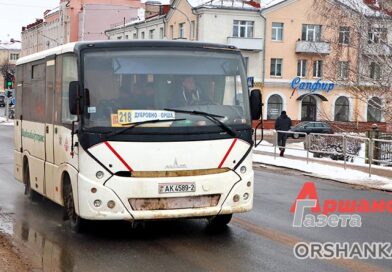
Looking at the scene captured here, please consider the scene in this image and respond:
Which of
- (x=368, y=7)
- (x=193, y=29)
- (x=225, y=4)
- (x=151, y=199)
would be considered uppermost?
(x=225, y=4)

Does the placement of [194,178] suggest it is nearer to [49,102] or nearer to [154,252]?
[154,252]

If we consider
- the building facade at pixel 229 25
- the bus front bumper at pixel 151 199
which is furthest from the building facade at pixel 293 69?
the bus front bumper at pixel 151 199

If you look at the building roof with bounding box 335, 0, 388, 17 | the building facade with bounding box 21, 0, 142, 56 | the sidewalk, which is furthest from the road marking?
the building facade with bounding box 21, 0, 142, 56

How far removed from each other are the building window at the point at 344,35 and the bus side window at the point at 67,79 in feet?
73.8

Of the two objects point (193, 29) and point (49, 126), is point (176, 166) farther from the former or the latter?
point (193, 29)

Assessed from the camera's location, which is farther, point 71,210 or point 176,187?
point 71,210

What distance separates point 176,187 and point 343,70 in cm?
2318

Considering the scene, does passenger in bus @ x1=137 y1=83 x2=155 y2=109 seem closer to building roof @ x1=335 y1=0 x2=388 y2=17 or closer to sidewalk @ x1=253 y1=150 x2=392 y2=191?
sidewalk @ x1=253 y1=150 x2=392 y2=191

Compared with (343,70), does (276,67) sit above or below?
above

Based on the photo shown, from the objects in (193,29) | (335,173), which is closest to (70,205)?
(335,173)

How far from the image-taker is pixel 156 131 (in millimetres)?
8961

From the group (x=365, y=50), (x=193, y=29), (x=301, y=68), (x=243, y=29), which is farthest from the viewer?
(x=301, y=68)

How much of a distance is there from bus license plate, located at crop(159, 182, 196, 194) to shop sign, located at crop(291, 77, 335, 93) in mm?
53115
